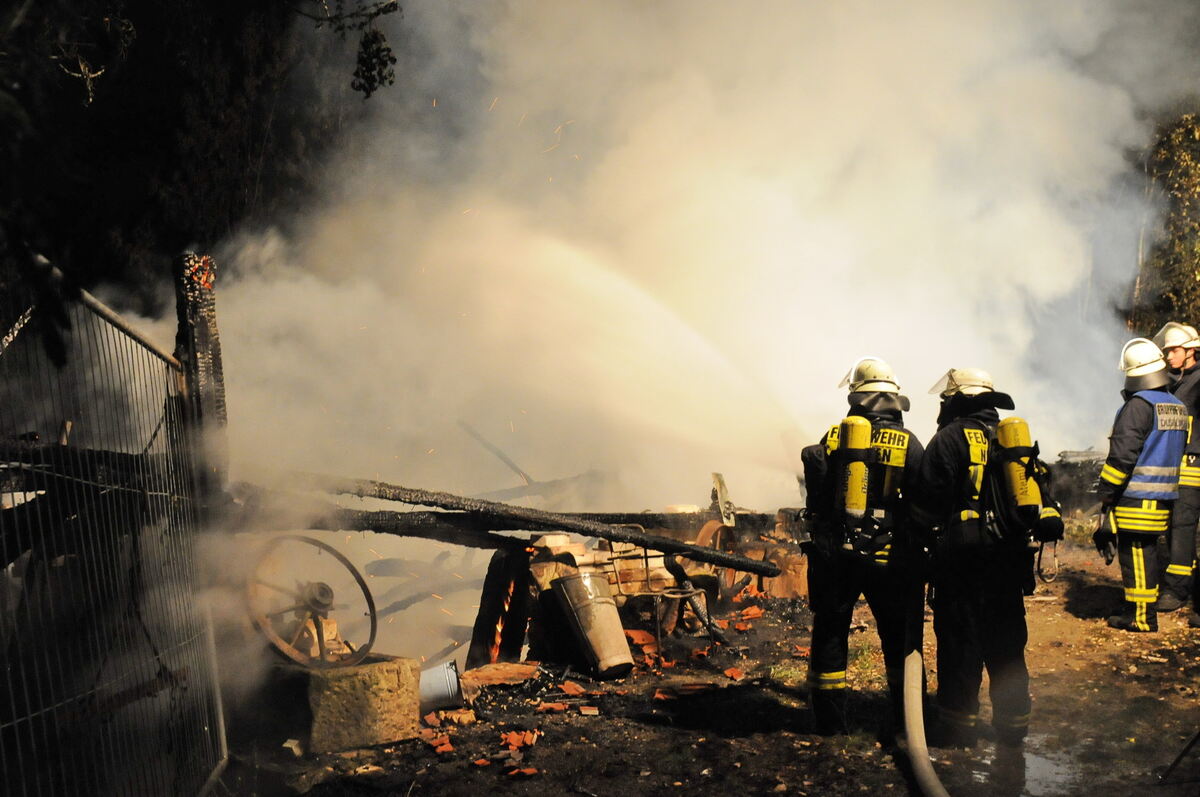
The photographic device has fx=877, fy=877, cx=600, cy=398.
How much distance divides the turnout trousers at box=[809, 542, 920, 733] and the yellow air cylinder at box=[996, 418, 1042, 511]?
2.58 ft

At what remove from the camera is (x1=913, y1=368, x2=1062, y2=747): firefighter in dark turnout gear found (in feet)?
16.3

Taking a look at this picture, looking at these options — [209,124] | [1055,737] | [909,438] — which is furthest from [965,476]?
[209,124]

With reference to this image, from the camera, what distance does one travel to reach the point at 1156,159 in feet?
56.6

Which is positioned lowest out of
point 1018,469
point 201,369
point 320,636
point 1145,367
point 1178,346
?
point 320,636

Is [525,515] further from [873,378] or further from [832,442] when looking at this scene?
[873,378]

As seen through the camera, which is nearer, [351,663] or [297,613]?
[351,663]

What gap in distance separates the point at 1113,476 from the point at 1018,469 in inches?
113

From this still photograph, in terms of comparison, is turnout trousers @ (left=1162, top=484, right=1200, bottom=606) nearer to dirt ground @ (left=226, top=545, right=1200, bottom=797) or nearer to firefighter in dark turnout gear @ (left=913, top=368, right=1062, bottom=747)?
dirt ground @ (left=226, top=545, right=1200, bottom=797)

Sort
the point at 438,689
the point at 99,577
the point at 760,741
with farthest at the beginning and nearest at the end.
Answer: the point at 438,689 < the point at 760,741 < the point at 99,577

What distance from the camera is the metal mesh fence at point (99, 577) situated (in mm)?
2904

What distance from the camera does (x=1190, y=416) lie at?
7.26 m

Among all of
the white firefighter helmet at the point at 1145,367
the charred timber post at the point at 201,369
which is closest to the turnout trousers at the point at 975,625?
the white firefighter helmet at the point at 1145,367

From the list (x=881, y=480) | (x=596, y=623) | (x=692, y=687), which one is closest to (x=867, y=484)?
(x=881, y=480)

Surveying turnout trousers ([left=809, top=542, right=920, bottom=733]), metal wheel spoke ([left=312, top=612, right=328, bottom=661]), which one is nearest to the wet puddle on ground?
turnout trousers ([left=809, top=542, right=920, bottom=733])
